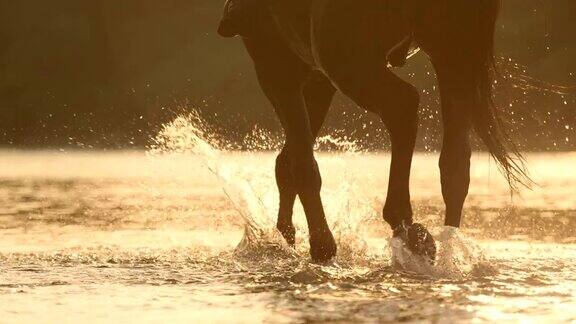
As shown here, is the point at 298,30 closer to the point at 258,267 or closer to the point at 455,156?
the point at 455,156

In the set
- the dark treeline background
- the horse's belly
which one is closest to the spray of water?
the horse's belly

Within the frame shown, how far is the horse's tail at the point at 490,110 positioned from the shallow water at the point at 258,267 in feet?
1.48

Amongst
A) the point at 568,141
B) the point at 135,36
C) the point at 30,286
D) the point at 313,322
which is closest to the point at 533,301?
the point at 313,322

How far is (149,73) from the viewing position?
122 meters

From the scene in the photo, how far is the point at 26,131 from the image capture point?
97375 millimetres

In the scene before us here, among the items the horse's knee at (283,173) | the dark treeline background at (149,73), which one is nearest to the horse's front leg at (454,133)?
the horse's knee at (283,173)

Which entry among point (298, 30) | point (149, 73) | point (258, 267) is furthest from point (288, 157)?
point (149, 73)

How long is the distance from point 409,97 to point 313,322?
1.71 meters

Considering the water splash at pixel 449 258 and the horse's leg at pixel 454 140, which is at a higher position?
the horse's leg at pixel 454 140

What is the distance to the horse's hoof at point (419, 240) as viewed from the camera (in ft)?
24.0

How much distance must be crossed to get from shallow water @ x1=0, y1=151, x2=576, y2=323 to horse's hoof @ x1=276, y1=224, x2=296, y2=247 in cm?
6

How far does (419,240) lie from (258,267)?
932 millimetres

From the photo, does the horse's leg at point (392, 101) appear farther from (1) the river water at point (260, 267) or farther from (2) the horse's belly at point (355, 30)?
(1) the river water at point (260, 267)

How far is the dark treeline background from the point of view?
281ft
